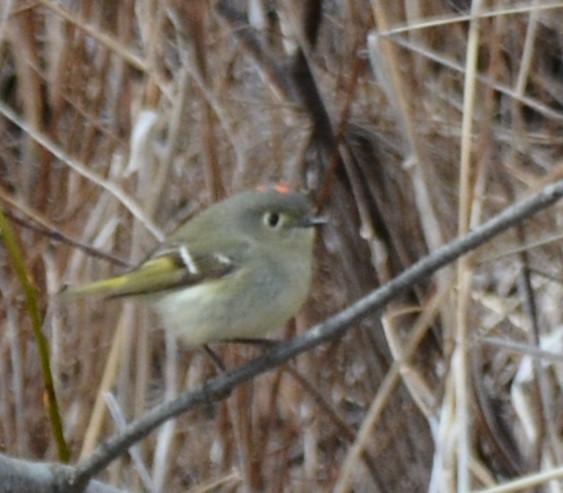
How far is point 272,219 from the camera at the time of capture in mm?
1870

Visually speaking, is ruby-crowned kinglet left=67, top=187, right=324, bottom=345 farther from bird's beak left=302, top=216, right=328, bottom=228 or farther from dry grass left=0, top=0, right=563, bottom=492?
dry grass left=0, top=0, right=563, bottom=492

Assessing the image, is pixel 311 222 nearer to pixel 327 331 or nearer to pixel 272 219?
pixel 272 219

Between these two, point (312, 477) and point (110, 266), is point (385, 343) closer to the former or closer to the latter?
point (312, 477)

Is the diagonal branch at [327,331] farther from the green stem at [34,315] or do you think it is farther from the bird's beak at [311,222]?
the bird's beak at [311,222]

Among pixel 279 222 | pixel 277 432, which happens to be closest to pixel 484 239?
pixel 279 222

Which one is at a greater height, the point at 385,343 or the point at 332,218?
the point at 332,218

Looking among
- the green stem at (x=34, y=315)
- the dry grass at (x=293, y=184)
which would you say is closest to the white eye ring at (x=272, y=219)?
the dry grass at (x=293, y=184)

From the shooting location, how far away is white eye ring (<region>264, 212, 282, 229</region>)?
6.11 feet

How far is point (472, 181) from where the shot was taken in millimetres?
1707

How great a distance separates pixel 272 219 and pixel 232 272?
12cm

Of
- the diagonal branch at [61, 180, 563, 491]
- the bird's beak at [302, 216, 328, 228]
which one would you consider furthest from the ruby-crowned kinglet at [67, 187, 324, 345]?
the diagonal branch at [61, 180, 563, 491]

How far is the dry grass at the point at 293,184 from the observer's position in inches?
80.3

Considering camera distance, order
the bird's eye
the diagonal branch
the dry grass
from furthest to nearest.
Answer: the dry grass, the bird's eye, the diagonal branch

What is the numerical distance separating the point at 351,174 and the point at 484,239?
93 centimetres
